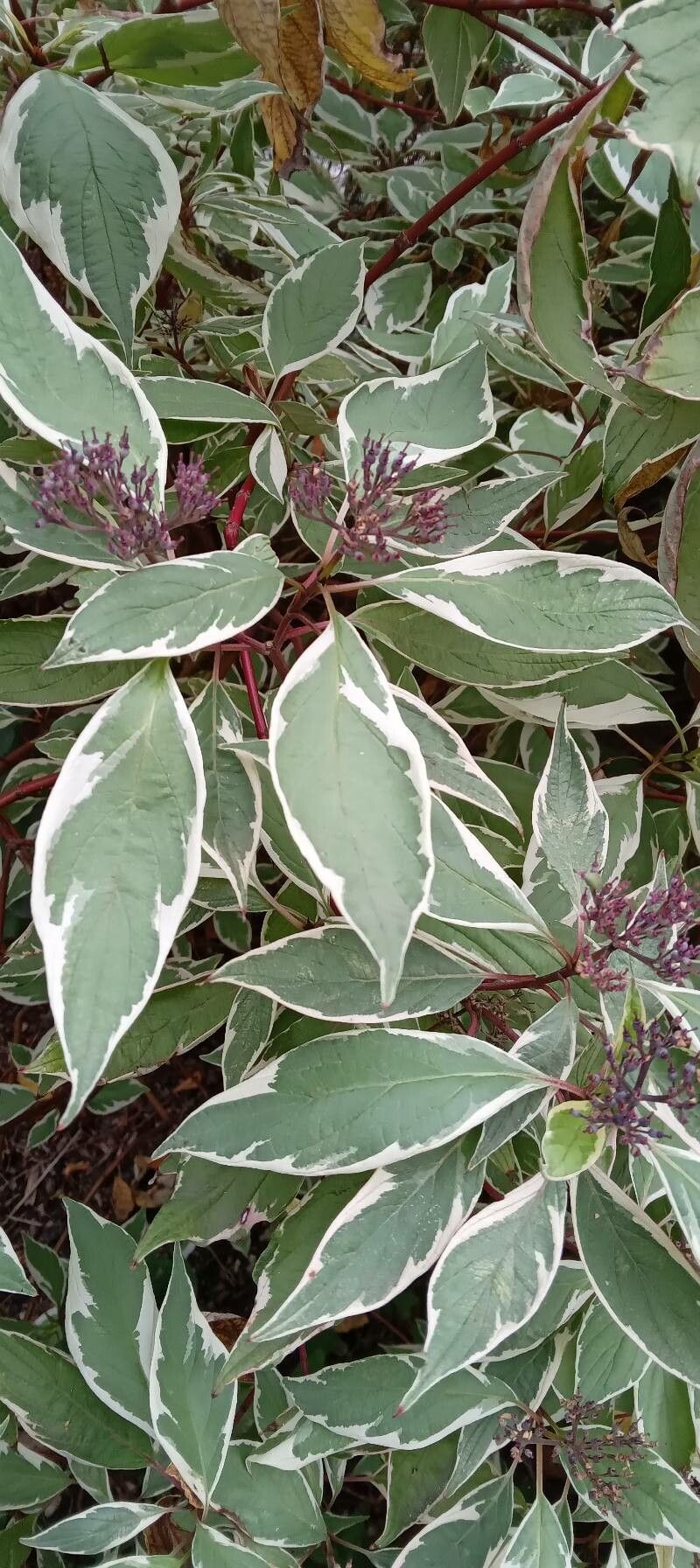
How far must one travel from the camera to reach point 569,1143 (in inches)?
20.3

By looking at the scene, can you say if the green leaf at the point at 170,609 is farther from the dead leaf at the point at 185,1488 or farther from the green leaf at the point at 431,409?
the dead leaf at the point at 185,1488

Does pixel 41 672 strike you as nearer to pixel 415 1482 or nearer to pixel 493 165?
pixel 493 165

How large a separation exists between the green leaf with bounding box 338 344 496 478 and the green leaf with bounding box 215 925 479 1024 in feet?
1.07

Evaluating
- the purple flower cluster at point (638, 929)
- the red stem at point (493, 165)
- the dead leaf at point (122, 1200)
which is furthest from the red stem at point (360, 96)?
the dead leaf at point (122, 1200)

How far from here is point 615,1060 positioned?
542 mm

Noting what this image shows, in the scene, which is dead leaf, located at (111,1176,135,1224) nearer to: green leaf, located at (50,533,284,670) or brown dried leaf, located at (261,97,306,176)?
green leaf, located at (50,533,284,670)

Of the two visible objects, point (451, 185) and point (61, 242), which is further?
point (451, 185)

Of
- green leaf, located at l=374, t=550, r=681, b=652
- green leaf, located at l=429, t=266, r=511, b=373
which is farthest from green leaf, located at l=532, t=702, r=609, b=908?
green leaf, located at l=429, t=266, r=511, b=373

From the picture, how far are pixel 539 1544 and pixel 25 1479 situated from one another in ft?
1.67

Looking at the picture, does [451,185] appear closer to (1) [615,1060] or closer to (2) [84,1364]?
(1) [615,1060]

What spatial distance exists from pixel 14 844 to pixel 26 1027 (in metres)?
0.59

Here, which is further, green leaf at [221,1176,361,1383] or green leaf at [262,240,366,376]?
green leaf at [262,240,366,376]

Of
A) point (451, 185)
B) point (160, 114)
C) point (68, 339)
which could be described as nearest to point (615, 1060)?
point (68, 339)

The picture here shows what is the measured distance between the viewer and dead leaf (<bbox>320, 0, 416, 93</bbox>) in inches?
24.0
